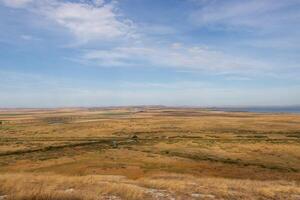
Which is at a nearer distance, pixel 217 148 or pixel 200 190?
pixel 200 190

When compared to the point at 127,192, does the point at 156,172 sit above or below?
below

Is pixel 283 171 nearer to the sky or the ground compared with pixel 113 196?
nearer to the ground

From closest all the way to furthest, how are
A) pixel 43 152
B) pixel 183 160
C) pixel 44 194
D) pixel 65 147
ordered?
pixel 44 194
pixel 183 160
pixel 43 152
pixel 65 147

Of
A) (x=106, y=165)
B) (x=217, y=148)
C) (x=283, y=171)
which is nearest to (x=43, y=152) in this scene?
(x=106, y=165)

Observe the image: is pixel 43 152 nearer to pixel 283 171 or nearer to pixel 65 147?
pixel 65 147

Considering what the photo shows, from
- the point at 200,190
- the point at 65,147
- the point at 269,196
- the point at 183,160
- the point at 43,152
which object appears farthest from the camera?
the point at 65,147

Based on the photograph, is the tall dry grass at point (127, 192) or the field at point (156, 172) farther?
the field at point (156, 172)

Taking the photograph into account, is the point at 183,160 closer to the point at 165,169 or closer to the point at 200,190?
the point at 165,169

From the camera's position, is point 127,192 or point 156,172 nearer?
point 127,192

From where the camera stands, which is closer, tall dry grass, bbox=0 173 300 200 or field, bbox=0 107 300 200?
tall dry grass, bbox=0 173 300 200
